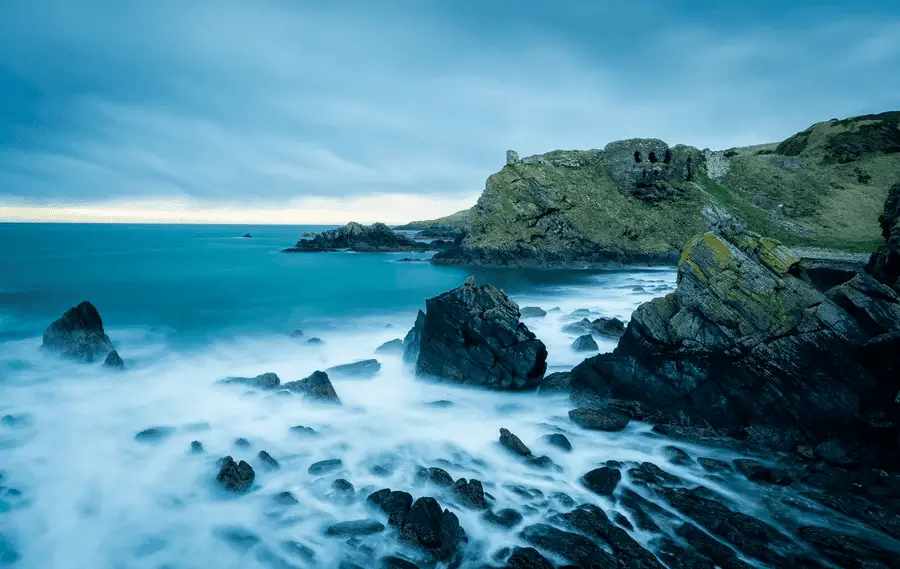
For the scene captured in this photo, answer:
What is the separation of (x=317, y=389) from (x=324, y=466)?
14.6 feet

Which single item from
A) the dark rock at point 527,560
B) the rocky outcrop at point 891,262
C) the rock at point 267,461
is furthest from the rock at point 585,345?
the rock at point 267,461

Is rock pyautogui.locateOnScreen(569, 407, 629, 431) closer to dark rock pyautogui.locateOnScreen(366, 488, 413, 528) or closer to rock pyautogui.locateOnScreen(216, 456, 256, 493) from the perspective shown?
dark rock pyautogui.locateOnScreen(366, 488, 413, 528)

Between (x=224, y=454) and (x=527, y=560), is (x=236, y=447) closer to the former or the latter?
(x=224, y=454)

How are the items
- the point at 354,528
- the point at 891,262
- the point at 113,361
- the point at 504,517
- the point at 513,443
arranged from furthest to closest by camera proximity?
1. the point at 113,361
2. the point at 891,262
3. the point at 513,443
4. the point at 504,517
5. the point at 354,528

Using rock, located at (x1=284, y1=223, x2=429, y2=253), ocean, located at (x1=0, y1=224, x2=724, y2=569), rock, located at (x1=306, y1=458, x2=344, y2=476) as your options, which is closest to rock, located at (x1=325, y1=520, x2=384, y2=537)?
ocean, located at (x1=0, y1=224, x2=724, y2=569)

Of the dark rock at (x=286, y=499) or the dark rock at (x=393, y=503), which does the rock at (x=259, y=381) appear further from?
the dark rock at (x=393, y=503)

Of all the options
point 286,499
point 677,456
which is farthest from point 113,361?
point 677,456

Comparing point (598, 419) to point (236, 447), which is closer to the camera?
point (236, 447)

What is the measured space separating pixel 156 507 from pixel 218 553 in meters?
2.37

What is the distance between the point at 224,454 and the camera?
39.2 feet

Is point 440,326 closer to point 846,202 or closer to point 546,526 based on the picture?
point 546,526

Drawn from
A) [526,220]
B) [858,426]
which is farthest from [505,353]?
[526,220]

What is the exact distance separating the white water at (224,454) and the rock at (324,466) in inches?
9.0

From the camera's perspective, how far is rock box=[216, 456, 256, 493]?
1028 cm
